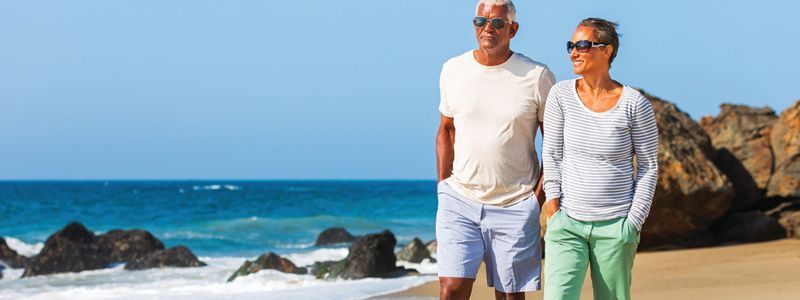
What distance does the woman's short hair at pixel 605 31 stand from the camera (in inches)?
193

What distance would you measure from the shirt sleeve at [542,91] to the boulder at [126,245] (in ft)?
52.3

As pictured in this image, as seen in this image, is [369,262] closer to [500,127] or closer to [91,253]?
[91,253]

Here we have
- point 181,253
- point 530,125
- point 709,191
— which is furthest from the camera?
point 181,253

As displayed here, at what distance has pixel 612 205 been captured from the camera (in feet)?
16.0

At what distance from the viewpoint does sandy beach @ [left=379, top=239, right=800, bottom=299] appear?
8.99 meters

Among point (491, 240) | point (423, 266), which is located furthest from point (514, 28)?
point (423, 266)

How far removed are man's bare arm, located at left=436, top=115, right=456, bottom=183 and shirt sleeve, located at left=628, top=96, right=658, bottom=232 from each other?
Result: 1.00m

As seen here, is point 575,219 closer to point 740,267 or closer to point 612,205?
point 612,205

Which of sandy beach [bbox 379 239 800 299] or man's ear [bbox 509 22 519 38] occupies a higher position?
man's ear [bbox 509 22 519 38]

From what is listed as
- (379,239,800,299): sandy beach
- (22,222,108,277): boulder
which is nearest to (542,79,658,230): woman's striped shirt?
(379,239,800,299): sandy beach

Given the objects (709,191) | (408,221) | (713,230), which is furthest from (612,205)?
(408,221)

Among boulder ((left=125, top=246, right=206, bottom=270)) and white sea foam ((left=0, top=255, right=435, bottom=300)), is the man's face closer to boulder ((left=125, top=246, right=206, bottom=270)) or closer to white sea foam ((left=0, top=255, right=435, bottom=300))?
white sea foam ((left=0, top=255, right=435, bottom=300))

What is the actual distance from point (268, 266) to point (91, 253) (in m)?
5.36

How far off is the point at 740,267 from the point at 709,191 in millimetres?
1998
